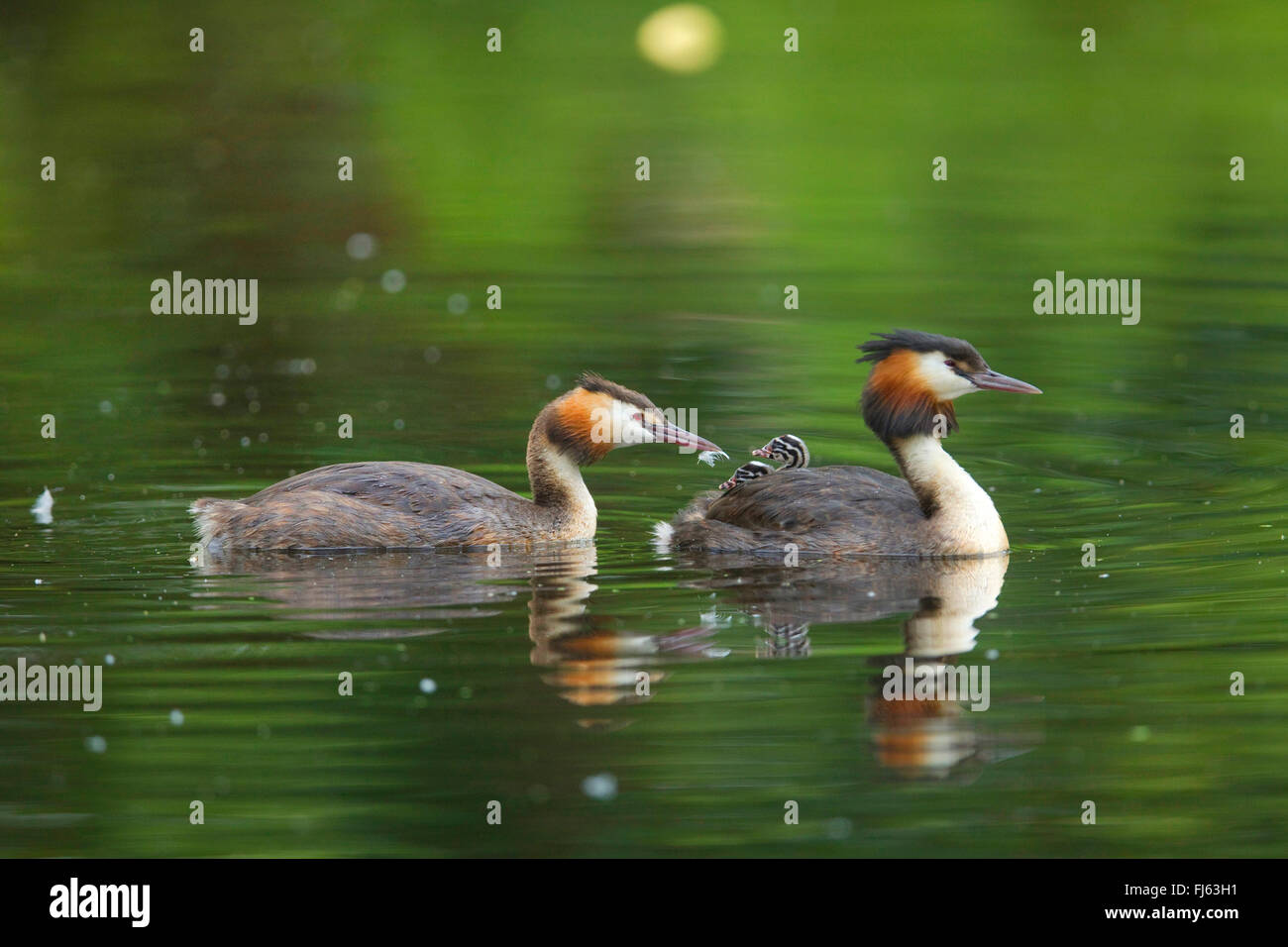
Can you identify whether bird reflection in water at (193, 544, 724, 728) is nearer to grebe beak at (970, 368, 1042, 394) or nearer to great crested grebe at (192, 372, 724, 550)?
great crested grebe at (192, 372, 724, 550)

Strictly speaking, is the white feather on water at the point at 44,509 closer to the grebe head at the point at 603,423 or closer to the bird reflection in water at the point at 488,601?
the bird reflection in water at the point at 488,601

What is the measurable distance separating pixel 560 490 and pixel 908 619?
7.47ft

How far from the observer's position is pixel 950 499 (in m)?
9.63

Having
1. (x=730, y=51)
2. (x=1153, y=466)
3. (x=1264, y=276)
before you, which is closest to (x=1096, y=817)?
(x=1153, y=466)

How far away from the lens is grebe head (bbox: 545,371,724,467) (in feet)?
32.8

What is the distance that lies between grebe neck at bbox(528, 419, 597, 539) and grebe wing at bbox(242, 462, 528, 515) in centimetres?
21

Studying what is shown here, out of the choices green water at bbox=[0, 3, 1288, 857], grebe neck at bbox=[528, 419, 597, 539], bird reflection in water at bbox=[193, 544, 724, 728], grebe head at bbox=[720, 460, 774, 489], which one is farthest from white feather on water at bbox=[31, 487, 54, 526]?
grebe head at bbox=[720, 460, 774, 489]

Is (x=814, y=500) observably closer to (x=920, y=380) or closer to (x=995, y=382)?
(x=920, y=380)

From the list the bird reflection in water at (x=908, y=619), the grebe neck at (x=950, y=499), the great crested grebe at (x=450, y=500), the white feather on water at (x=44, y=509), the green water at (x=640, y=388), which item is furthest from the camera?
the white feather on water at (x=44, y=509)

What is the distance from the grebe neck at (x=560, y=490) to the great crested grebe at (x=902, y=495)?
458 millimetres

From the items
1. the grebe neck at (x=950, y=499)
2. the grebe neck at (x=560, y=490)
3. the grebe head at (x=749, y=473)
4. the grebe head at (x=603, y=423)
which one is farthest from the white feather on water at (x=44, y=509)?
the grebe neck at (x=950, y=499)

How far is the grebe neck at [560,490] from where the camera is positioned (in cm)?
1006

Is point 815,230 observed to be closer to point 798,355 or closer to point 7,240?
point 798,355

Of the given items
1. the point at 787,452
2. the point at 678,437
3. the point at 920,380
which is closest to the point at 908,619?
the point at 920,380
